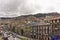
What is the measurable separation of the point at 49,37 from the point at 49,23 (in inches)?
7.7

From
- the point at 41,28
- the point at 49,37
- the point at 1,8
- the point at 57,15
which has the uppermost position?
the point at 1,8

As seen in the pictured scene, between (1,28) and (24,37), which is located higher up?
(1,28)

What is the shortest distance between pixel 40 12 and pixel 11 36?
54 centimetres

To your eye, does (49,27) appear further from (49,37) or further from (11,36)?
(11,36)

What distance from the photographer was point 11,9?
81.7 inches

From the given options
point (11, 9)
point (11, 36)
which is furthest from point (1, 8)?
point (11, 36)

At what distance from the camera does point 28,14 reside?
2068 mm

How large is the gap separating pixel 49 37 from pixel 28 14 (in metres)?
0.45

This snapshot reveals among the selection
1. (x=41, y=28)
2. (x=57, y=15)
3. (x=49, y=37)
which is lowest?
(x=49, y=37)

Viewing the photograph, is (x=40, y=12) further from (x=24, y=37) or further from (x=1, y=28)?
(x=1, y=28)

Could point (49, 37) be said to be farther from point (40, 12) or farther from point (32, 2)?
point (32, 2)

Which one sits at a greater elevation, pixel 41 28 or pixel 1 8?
pixel 1 8

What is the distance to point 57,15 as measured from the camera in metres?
2.00

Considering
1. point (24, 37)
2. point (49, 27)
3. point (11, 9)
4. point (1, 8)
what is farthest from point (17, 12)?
point (49, 27)
